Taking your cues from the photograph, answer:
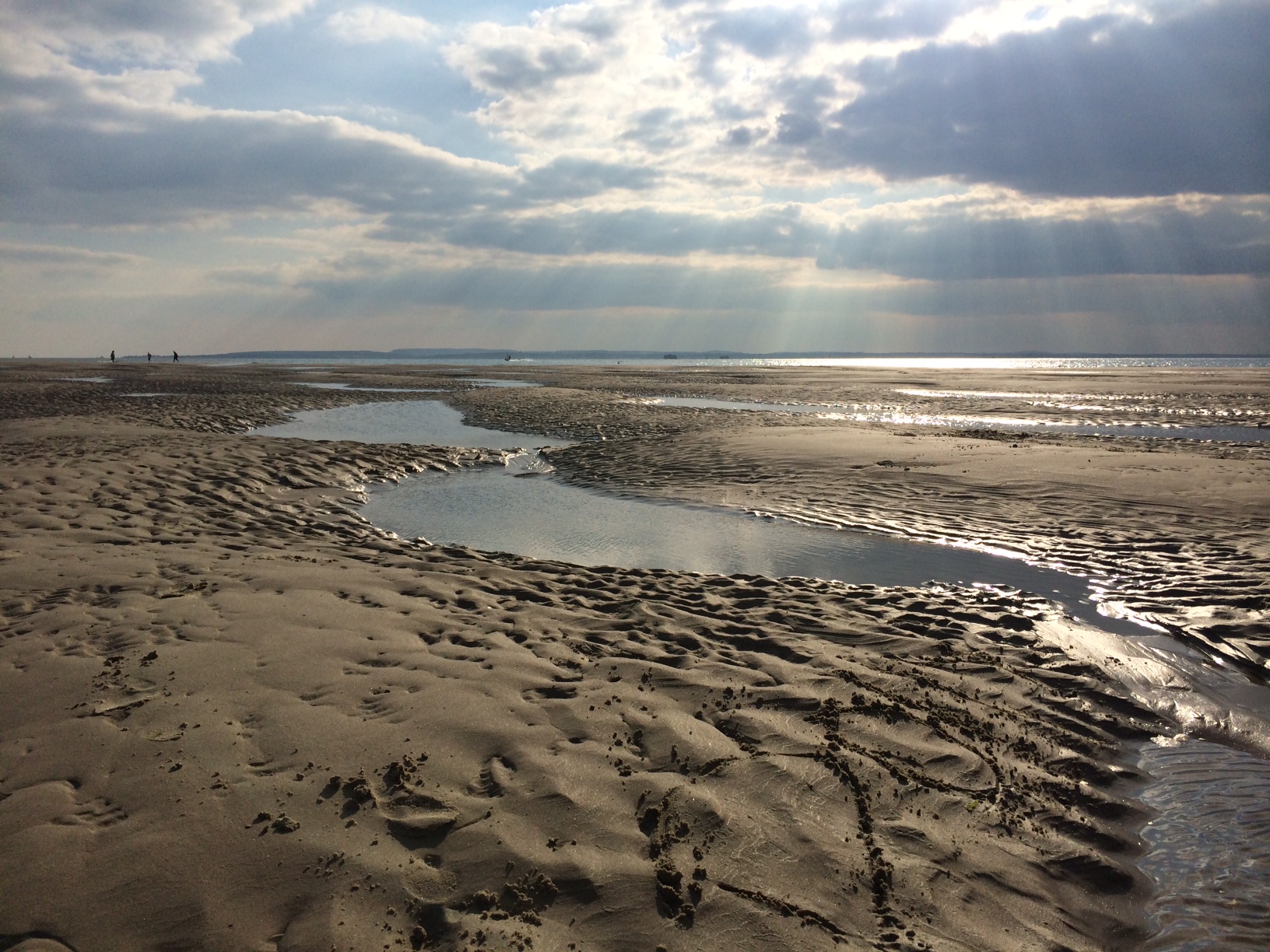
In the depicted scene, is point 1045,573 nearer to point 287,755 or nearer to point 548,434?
point 287,755

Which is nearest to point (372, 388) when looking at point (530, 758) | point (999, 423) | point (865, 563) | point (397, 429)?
point (397, 429)

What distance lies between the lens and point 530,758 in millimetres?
4859

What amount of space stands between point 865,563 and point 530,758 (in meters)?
6.99

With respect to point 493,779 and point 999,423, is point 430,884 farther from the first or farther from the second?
point 999,423

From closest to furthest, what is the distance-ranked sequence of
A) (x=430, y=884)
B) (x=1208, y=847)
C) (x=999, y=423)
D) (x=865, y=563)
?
(x=430, y=884), (x=1208, y=847), (x=865, y=563), (x=999, y=423)

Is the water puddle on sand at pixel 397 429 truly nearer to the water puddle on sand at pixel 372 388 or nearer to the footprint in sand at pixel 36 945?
the water puddle on sand at pixel 372 388

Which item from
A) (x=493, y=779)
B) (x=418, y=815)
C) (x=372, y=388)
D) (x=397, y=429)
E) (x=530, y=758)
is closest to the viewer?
(x=418, y=815)

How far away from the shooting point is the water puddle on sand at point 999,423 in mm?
24594

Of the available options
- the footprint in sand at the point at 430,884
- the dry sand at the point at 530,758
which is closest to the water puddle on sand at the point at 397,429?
the dry sand at the point at 530,758

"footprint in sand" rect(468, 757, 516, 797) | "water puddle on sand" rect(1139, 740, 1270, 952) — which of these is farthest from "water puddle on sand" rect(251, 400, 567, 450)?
"water puddle on sand" rect(1139, 740, 1270, 952)

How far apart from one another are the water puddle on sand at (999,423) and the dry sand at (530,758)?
53.8 ft

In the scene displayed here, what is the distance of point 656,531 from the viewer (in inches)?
495

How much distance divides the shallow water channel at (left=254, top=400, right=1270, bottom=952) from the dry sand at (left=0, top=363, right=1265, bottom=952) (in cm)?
27

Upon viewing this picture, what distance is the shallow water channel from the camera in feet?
13.4
